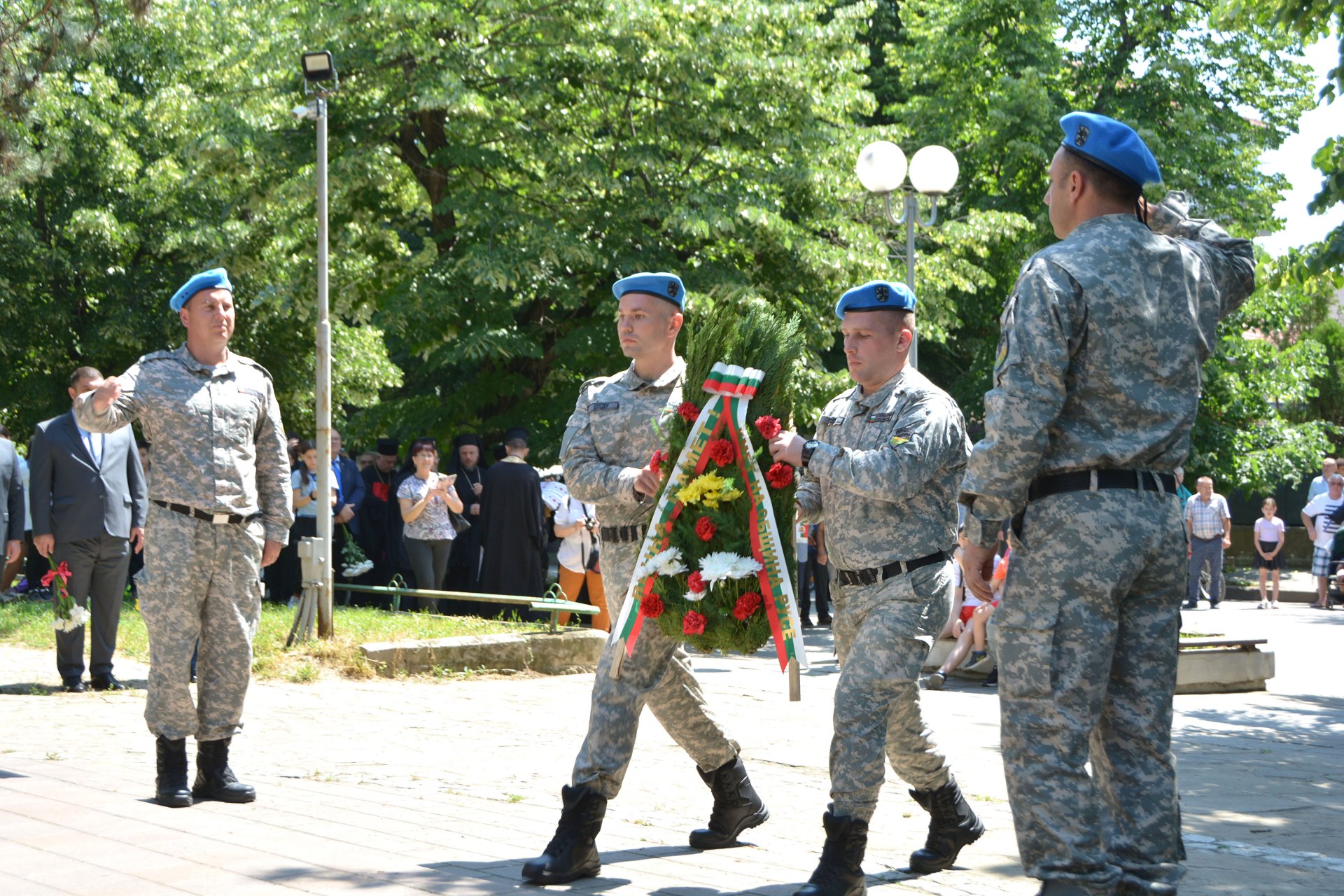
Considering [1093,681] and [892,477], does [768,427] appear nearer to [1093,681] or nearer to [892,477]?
[892,477]

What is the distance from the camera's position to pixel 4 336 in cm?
2323

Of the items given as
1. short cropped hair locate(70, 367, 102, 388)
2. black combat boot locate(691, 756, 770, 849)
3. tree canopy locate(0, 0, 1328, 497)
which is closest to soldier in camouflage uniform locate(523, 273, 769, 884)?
black combat boot locate(691, 756, 770, 849)

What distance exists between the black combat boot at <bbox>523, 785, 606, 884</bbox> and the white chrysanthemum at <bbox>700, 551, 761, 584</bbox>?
858 millimetres

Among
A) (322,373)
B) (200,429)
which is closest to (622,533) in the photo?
(200,429)

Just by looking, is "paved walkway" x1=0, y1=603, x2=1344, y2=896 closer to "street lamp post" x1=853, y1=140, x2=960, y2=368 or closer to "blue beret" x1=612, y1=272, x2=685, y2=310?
"blue beret" x1=612, y1=272, x2=685, y2=310

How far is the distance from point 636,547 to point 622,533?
9 centimetres

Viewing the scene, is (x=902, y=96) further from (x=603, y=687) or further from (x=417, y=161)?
(x=603, y=687)

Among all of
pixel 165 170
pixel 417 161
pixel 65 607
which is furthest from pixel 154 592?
pixel 165 170

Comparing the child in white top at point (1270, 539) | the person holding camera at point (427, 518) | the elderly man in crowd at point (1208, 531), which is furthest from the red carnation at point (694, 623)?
the child in white top at point (1270, 539)

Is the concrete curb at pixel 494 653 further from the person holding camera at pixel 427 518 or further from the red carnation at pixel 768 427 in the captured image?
the red carnation at pixel 768 427

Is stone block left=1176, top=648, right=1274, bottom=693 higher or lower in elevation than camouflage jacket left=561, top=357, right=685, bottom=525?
lower

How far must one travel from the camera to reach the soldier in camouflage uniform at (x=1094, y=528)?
13.1 feet

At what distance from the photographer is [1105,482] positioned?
407 centimetres

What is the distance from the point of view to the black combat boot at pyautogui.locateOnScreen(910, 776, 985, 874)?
16.8 feet
